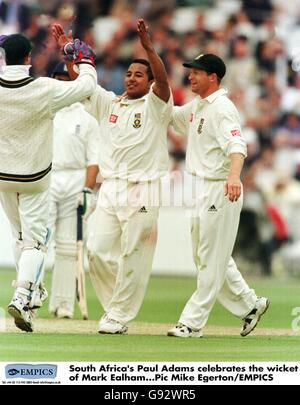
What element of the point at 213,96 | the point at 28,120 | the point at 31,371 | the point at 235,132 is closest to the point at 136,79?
the point at 213,96

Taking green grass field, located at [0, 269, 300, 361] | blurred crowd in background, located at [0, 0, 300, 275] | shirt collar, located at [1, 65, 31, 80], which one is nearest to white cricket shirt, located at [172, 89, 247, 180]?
green grass field, located at [0, 269, 300, 361]

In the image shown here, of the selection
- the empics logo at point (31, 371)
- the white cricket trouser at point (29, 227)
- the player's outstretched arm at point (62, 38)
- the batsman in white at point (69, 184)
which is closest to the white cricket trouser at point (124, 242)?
the white cricket trouser at point (29, 227)

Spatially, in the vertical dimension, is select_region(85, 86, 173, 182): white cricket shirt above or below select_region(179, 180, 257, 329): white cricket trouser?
above

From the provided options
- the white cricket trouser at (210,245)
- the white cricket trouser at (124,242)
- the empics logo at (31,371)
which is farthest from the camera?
the white cricket trouser at (124,242)

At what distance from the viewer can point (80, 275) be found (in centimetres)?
1043

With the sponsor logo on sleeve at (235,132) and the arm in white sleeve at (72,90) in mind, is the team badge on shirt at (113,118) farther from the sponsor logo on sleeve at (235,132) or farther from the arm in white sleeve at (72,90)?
the sponsor logo on sleeve at (235,132)

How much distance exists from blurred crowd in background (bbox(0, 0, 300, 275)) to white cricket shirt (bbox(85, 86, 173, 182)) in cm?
646

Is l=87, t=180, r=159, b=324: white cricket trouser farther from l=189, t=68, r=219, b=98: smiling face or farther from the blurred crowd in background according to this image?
the blurred crowd in background

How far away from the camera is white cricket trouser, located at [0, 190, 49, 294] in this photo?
820 centimetres

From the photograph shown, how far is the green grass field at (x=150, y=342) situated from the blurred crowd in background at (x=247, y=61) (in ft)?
14.5

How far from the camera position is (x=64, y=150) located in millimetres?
10586

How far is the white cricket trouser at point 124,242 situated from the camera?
8.76 meters
